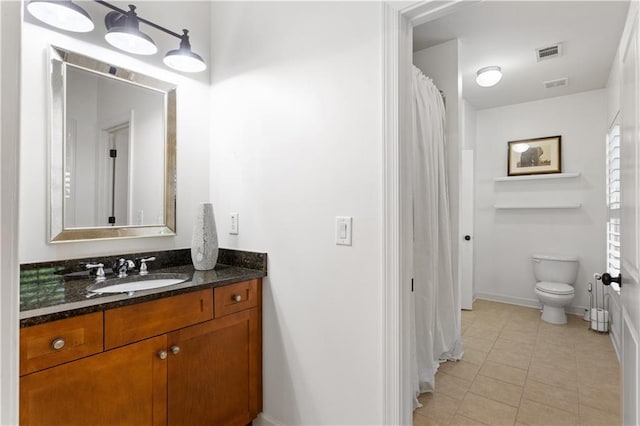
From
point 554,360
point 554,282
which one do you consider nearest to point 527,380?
point 554,360

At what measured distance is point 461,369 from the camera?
2516mm

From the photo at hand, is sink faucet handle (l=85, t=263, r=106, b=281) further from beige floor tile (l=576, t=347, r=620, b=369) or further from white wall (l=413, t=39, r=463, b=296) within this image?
beige floor tile (l=576, t=347, r=620, b=369)

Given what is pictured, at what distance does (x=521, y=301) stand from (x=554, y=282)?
0.57 meters

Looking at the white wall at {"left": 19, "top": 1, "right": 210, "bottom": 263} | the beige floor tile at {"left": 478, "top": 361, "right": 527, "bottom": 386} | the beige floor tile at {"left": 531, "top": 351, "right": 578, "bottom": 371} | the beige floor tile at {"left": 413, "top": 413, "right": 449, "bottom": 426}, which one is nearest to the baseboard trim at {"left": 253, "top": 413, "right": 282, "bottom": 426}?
the beige floor tile at {"left": 413, "top": 413, "right": 449, "bottom": 426}

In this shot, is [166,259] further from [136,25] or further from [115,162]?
[136,25]

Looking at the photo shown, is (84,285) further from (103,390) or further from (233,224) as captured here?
(233,224)

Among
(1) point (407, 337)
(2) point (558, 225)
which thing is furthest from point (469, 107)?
(1) point (407, 337)

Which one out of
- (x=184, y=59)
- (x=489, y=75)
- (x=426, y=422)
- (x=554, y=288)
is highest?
(x=489, y=75)

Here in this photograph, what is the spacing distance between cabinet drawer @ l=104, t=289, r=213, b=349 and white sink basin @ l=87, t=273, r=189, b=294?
146 millimetres

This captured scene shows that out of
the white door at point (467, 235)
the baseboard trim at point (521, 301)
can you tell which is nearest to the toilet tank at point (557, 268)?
the baseboard trim at point (521, 301)

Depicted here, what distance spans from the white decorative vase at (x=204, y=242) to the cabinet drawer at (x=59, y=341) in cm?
66

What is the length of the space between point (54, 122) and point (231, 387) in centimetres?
151

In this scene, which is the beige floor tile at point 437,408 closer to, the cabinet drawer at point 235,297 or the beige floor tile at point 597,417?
the beige floor tile at point 597,417

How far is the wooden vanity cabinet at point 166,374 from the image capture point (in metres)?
1.11
